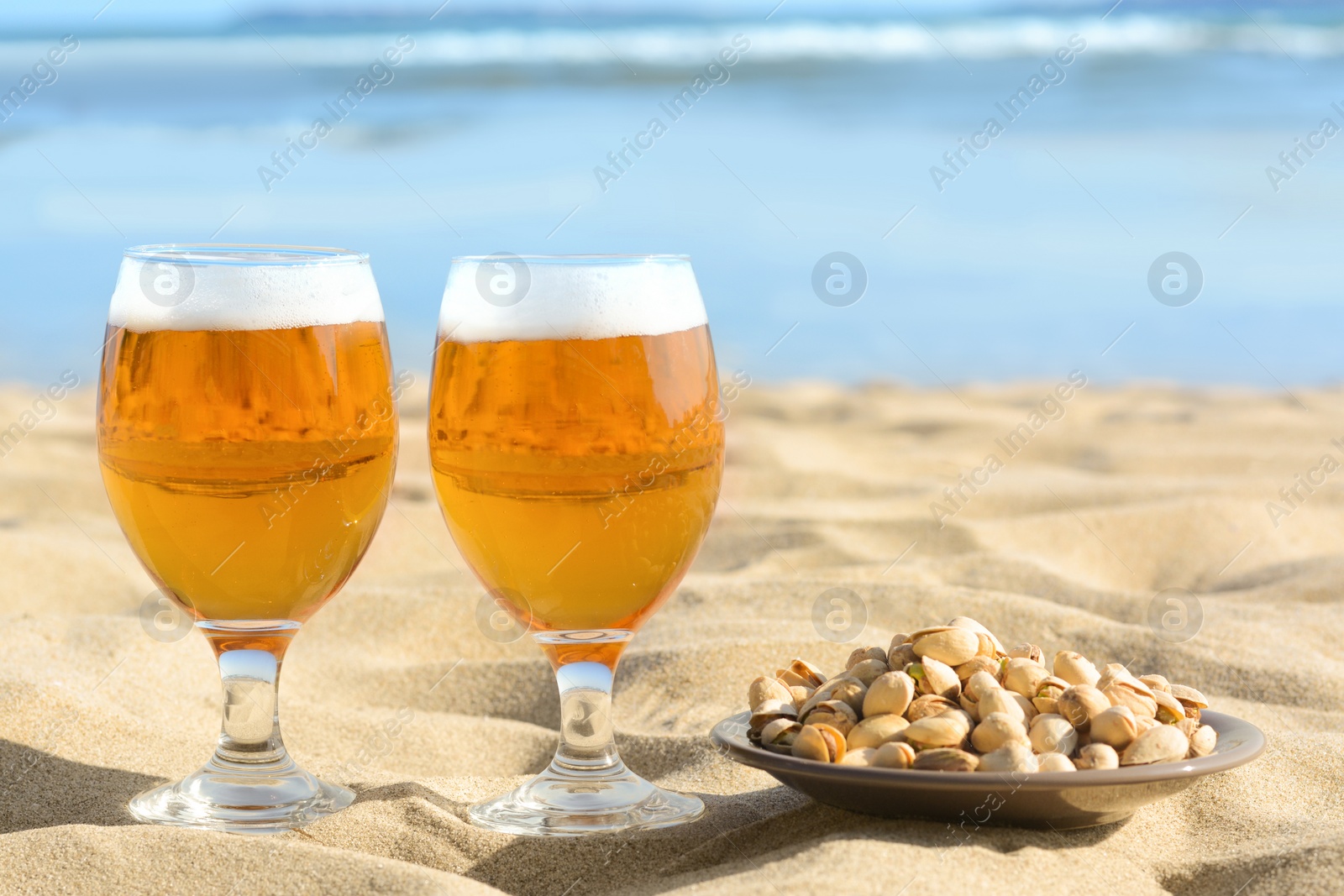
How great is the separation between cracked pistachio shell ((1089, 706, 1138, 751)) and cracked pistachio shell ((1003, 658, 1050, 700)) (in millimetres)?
120

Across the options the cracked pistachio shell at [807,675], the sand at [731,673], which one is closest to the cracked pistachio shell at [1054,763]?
the sand at [731,673]

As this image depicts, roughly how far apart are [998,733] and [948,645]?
201mm

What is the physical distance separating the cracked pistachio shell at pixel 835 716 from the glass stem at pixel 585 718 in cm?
31

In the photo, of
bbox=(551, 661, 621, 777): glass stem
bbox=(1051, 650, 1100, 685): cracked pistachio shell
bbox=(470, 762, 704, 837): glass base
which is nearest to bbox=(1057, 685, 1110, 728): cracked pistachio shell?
bbox=(1051, 650, 1100, 685): cracked pistachio shell

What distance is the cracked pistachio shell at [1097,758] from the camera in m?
1.53

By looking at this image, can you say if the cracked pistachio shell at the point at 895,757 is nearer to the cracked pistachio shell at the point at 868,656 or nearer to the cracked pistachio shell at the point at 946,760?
the cracked pistachio shell at the point at 946,760

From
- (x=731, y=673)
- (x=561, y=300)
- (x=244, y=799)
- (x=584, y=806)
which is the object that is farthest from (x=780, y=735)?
(x=731, y=673)

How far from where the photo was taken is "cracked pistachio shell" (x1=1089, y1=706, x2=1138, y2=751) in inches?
62.0

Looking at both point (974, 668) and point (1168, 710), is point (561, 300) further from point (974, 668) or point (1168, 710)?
point (1168, 710)

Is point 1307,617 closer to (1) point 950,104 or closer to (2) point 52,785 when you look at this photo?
(2) point 52,785

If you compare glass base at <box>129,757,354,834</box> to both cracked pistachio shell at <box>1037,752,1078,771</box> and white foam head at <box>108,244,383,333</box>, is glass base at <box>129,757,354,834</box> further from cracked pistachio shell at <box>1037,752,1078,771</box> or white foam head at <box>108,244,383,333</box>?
cracked pistachio shell at <box>1037,752,1078,771</box>

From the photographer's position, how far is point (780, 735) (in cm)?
170

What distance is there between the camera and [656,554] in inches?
71.9

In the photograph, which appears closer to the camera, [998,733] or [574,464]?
[998,733]
